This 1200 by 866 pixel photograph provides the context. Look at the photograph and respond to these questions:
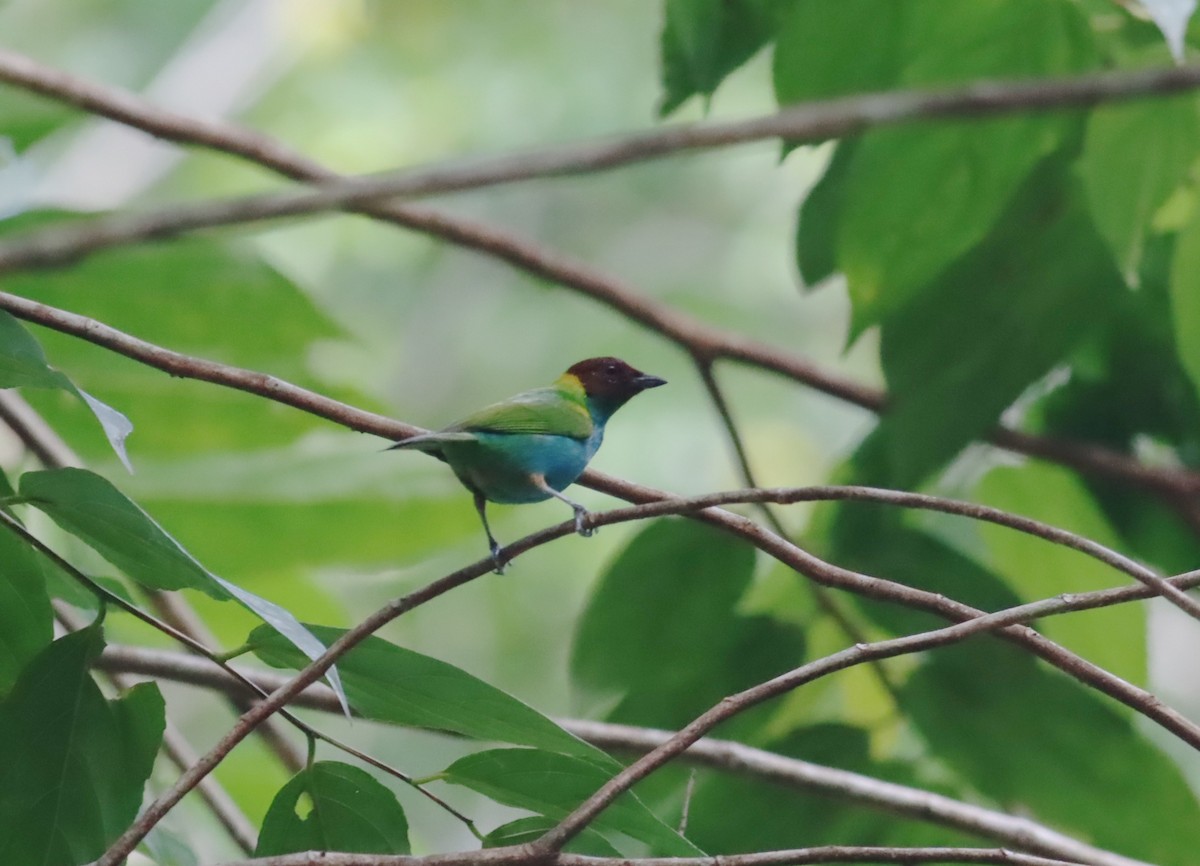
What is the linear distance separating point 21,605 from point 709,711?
2.15 ft

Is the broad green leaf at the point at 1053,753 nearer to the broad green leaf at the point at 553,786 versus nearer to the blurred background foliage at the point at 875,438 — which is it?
the blurred background foliage at the point at 875,438

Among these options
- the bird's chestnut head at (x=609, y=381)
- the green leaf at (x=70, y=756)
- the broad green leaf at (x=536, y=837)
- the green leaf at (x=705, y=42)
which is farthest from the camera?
the bird's chestnut head at (x=609, y=381)

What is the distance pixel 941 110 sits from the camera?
0.67 m

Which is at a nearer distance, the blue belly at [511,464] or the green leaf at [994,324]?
the blue belly at [511,464]

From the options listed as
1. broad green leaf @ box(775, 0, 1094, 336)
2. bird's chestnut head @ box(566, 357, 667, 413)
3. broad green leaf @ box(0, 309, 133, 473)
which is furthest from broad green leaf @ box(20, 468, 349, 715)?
bird's chestnut head @ box(566, 357, 667, 413)

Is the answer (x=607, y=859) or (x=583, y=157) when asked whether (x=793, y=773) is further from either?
(x=583, y=157)

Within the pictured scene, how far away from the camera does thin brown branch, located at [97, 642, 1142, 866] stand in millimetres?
1728

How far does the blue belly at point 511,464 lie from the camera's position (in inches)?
71.7

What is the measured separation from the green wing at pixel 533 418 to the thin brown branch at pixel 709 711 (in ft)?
1.76

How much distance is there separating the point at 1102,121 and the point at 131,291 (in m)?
1.67

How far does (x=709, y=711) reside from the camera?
1.21 m

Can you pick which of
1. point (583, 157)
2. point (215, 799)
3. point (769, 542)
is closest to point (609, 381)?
point (215, 799)

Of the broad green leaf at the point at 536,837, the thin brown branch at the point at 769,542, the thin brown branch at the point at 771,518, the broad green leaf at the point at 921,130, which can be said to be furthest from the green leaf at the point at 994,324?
the broad green leaf at the point at 536,837

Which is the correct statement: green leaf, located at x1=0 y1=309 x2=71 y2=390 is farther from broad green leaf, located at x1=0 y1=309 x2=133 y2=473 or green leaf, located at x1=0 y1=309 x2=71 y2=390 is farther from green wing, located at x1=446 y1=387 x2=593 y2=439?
green wing, located at x1=446 y1=387 x2=593 y2=439
